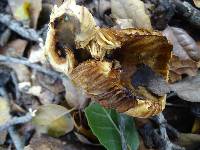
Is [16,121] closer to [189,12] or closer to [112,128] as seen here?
[112,128]

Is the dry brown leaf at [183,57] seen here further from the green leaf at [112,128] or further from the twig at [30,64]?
the twig at [30,64]

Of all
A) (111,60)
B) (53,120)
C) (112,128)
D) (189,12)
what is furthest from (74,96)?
(189,12)

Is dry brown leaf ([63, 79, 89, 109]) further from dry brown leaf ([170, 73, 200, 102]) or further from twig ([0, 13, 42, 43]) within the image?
dry brown leaf ([170, 73, 200, 102])

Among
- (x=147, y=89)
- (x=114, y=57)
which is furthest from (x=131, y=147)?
(x=114, y=57)

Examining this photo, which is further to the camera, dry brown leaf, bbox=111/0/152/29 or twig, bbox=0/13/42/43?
twig, bbox=0/13/42/43

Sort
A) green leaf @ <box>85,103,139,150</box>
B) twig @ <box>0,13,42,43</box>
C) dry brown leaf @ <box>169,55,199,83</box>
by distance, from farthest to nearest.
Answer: twig @ <box>0,13,42,43</box>, dry brown leaf @ <box>169,55,199,83</box>, green leaf @ <box>85,103,139,150</box>

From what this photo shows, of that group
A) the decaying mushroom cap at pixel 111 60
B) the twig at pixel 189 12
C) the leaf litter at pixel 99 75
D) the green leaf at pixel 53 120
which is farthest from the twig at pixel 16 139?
the twig at pixel 189 12

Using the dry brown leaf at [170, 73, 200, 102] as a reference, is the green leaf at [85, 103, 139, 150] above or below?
below

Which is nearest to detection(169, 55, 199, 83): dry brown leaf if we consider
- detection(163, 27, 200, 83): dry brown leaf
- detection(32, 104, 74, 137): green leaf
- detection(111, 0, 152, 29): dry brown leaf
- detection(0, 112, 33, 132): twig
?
detection(163, 27, 200, 83): dry brown leaf
